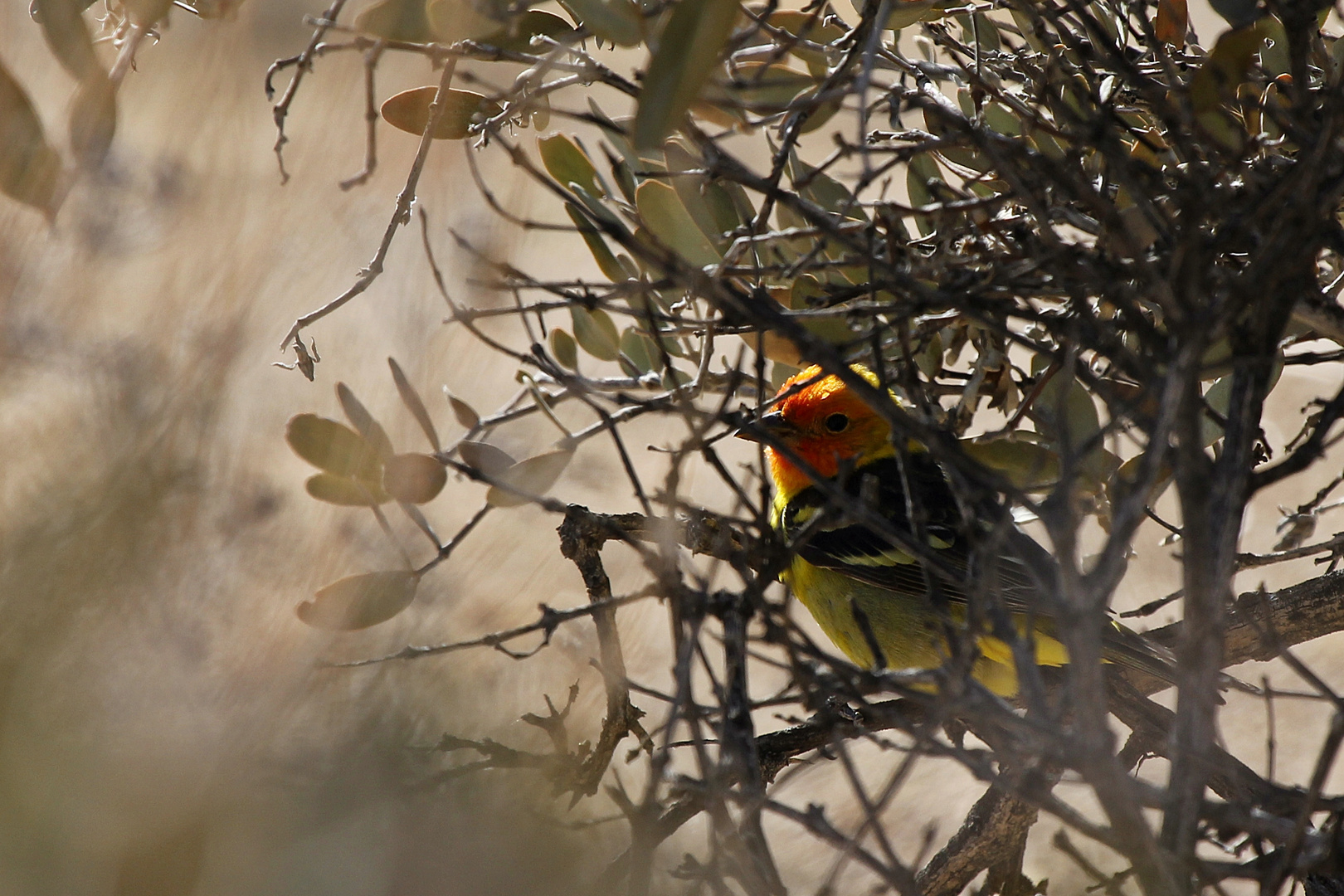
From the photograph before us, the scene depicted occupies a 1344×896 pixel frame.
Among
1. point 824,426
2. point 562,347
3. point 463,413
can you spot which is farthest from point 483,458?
point 824,426

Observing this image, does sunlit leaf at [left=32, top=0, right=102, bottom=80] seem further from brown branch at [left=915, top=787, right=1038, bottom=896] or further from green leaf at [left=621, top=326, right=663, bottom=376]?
brown branch at [left=915, top=787, right=1038, bottom=896]

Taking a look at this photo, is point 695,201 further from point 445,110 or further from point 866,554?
point 866,554

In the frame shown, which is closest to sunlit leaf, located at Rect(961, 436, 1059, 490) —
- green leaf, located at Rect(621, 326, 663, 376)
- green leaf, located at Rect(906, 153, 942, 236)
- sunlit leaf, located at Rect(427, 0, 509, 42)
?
green leaf, located at Rect(906, 153, 942, 236)

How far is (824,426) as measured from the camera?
3.43 meters

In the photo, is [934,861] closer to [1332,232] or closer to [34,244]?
[1332,232]

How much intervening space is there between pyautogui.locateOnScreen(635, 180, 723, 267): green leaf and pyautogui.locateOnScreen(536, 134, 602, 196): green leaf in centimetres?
18

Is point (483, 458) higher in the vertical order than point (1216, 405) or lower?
lower

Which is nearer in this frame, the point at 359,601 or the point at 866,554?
the point at 359,601

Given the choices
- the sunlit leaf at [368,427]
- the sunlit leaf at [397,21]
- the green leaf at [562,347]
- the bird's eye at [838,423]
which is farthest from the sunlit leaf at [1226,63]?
the bird's eye at [838,423]

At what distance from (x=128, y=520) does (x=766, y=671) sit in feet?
11.3

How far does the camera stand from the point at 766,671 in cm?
470

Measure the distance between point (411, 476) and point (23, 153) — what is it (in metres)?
0.84

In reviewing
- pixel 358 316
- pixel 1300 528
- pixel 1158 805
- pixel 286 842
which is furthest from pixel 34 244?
pixel 358 316

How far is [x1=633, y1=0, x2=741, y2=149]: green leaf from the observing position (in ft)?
3.98
